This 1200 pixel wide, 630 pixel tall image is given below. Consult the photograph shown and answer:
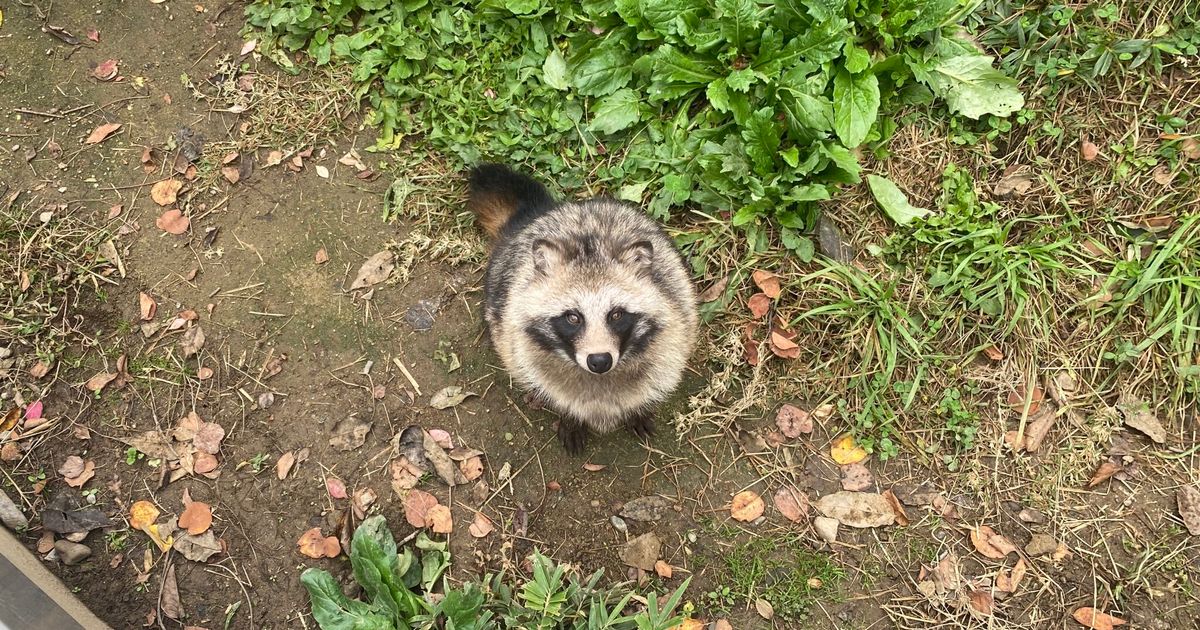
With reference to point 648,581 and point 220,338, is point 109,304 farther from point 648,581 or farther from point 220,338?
point 648,581

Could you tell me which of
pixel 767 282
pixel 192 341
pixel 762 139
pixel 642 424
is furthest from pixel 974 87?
pixel 192 341

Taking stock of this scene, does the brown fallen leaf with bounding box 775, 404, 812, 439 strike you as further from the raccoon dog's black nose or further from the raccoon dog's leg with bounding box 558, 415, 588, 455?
the raccoon dog's black nose

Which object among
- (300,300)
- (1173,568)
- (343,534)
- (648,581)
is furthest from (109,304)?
(1173,568)

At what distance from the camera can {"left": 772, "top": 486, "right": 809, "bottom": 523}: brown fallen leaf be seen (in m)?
3.57

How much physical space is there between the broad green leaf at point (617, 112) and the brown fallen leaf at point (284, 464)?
246 cm

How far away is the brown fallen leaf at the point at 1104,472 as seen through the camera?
11.4 feet

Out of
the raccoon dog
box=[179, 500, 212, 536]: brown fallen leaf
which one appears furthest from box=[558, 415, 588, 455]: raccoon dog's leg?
box=[179, 500, 212, 536]: brown fallen leaf

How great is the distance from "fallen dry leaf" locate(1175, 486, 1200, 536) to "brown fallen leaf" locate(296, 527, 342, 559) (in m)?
4.21

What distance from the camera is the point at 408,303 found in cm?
393

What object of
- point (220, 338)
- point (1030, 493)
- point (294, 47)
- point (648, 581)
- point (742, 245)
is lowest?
point (648, 581)

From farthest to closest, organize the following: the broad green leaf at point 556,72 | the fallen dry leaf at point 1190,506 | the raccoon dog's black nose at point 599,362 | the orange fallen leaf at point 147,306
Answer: the broad green leaf at point 556,72 < the orange fallen leaf at point 147,306 < the fallen dry leaf at point 1190,506 < the raccoon dog's black nose at point 599,362

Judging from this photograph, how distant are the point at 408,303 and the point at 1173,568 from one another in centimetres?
418

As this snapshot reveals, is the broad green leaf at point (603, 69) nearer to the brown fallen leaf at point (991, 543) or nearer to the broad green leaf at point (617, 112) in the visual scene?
the broad green leaf at point (617, 112)

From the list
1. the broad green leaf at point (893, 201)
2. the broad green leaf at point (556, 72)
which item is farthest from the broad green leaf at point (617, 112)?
the broad green leaf at point (893, 201)
